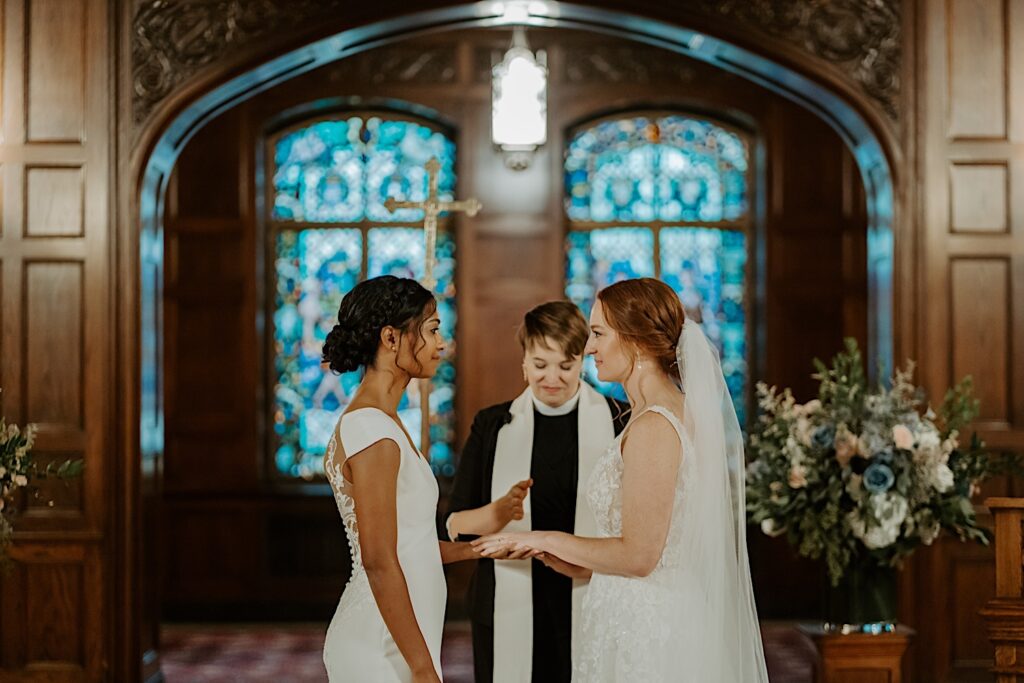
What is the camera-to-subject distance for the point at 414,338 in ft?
9.46

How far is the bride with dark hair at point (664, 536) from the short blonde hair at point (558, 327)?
0.71 metres

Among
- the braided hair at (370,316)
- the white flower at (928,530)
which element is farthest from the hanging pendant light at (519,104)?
the braided hair at (370,316)

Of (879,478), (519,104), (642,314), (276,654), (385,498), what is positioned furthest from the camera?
(276,654)

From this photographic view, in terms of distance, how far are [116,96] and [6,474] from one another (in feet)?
7.67

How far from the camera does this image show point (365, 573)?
284 cm

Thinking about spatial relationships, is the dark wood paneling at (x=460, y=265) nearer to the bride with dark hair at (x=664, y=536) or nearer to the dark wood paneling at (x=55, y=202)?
the dark wood paneling at (x=55, y=202)

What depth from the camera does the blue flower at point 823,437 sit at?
471 centimetres

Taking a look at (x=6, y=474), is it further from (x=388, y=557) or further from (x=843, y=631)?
(x=843, y=631)

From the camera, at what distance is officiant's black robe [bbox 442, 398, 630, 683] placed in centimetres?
412

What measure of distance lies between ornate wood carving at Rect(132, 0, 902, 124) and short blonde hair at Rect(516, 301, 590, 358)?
2555 millimetres

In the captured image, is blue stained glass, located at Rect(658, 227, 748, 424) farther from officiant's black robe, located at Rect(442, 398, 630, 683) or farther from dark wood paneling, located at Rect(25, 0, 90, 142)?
officiant's black robe, located at Rect(442, 398, 630, 683)

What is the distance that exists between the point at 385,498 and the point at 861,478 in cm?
249

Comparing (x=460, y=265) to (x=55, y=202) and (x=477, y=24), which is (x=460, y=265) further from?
(x=55, y=202)

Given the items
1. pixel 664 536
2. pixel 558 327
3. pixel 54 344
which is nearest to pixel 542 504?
pixel 558 327
